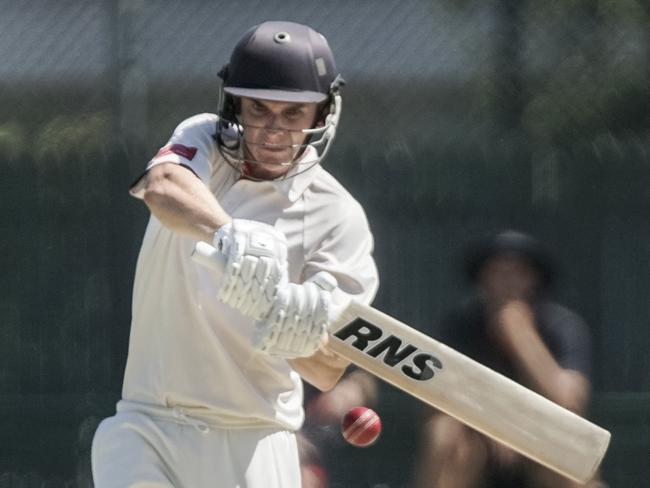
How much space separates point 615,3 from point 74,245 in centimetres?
226

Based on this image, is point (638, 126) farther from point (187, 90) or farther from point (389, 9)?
point (187, 90)

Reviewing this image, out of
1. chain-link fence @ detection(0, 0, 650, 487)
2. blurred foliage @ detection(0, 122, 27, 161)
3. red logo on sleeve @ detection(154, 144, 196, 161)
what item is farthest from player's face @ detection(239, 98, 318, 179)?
blurred foliage @ detection(0, 122, 27, 161)

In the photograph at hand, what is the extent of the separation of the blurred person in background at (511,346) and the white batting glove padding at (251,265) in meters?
2.14

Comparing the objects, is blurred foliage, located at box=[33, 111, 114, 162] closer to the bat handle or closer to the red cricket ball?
the red cricket ball

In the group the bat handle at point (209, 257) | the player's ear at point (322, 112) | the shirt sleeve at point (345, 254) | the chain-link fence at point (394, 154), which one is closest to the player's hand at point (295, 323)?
the bat handle at point (209, 257)

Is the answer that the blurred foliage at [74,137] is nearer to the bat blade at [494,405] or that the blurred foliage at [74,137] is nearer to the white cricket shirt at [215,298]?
the white cricket shirt at [215,298]

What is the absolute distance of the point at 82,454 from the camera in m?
6.25

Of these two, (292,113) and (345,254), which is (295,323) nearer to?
(345,254)

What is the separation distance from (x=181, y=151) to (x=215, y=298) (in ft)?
1.03

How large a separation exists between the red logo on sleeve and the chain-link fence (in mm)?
2803

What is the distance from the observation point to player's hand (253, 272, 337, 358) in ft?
10.2

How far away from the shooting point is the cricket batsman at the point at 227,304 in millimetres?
3414

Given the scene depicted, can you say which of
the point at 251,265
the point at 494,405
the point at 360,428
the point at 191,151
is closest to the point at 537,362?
the point at 360,428

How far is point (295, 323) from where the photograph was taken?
10.2ft
